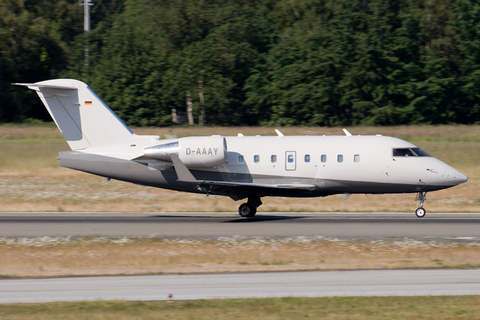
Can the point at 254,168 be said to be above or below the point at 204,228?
above

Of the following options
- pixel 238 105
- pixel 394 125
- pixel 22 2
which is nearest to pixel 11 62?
pixel 22 2

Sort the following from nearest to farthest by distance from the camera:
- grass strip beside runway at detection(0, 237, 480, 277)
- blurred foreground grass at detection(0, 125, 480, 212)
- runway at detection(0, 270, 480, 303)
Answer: runway at detection(0, 270, 480, 303), grass strip beside runway at detection(0, 237, 480, 277), blurred foreground grass at detection(0, 125, 480, 212)

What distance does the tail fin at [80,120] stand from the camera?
26984 millimetres

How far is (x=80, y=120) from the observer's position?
1065 inches

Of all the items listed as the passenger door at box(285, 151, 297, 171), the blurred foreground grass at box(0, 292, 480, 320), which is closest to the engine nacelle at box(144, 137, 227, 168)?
the passenger door at box(285, 151, 297, 171)

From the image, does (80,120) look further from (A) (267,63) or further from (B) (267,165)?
(A) (267,63)

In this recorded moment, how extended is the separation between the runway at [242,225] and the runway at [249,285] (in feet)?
18.3

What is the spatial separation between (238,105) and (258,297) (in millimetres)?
54259

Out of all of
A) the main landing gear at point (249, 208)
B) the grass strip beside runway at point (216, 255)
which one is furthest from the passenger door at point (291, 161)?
the grass strip beside runway at point (216, 255)

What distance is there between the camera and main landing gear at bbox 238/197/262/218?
86.2 feet

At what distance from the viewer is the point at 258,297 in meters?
13.4

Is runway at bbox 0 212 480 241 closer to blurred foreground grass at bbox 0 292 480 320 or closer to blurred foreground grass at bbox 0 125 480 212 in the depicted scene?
blurred foreground grass at bbox 0 125 480 212

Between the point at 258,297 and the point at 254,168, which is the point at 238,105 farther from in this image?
the point at 258,297

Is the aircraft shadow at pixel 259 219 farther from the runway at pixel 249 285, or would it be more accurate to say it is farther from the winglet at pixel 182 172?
the runway at pixel 249 285
